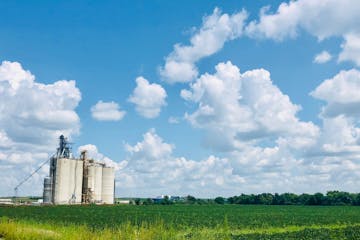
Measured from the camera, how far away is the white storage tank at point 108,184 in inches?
4277

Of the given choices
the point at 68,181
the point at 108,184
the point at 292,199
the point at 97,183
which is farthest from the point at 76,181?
the point at 292,199

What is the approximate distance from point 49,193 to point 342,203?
9529 cm

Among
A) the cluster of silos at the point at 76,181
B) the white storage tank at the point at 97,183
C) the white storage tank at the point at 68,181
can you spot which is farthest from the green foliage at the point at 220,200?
the white storage tank at the point at 68,181

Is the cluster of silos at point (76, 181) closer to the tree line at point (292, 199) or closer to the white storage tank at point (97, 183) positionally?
the white storage tank at point (97, 183)

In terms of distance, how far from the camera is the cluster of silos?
9306 cm

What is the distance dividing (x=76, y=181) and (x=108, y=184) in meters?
13.2

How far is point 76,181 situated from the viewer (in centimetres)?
9794

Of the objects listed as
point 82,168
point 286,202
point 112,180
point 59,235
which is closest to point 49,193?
point 82,168

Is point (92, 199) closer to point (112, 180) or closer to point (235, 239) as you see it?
point (112, 180)

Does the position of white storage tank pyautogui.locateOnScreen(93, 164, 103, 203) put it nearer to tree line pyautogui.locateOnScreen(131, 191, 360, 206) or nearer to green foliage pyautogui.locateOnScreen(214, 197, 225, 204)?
tree line pyautogui.locateOnScreen(131, 191, 360, 206)

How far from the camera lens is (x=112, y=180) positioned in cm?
11088

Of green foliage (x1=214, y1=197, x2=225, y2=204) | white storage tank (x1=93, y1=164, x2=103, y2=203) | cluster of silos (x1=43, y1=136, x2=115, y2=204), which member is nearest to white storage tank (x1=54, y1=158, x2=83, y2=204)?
cluster of silos (x1=43, y1=136, x2=115, y2=204)

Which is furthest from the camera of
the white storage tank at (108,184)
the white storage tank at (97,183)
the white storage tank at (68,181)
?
the white storage tank at (108,184)

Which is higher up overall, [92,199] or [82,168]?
[82,168]
